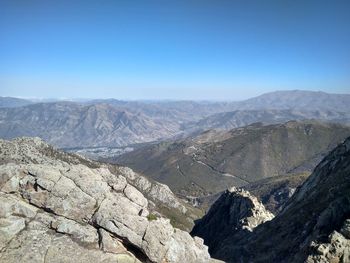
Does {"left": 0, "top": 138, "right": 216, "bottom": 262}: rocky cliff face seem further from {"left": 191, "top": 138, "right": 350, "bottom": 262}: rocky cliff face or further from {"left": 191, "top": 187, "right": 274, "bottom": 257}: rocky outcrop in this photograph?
{"left": 191, "top": 187, "right": 274, "bottom": 257}: rocky outcrop

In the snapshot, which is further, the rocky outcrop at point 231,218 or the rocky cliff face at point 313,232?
the rocky outcrop at point 231,218

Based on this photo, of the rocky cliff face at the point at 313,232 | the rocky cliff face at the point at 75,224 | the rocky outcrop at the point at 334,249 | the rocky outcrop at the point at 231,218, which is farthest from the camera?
the rocky outcrop at the point at 231,218

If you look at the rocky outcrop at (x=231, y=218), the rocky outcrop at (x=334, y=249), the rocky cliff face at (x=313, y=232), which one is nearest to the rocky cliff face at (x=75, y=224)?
the rocky outcrop at (x=334, y=249)

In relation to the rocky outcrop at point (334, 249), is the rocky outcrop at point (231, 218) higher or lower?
lower

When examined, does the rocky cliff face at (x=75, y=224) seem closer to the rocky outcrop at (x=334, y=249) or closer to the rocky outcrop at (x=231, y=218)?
the rocky outcrop at (x=334, y=249)

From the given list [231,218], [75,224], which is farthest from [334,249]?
[231,218]

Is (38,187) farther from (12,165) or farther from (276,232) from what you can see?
(276,232)

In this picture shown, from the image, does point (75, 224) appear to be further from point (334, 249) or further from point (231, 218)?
point (231, 218)
